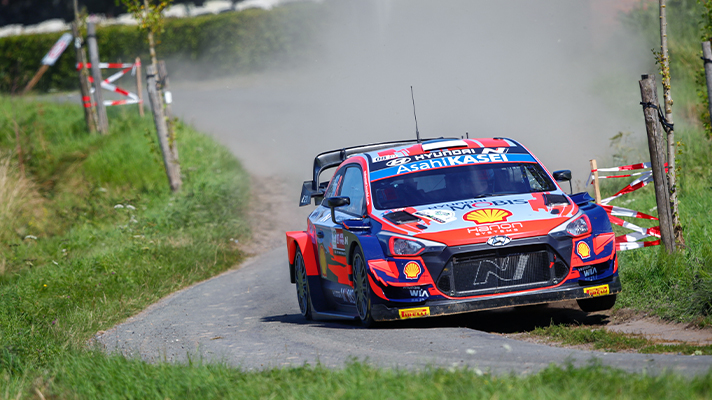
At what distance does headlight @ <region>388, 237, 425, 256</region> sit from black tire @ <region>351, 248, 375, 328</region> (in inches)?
13.3

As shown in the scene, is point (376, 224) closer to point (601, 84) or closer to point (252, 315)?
point (252, 315)

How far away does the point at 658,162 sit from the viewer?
8750mm

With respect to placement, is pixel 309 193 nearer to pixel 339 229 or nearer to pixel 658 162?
pixel 339 229

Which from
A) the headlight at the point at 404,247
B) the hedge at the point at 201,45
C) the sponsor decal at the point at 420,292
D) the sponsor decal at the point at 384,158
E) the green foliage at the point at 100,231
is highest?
the hedge at the point at 201,45

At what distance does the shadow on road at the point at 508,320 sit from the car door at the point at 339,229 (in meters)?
0.52

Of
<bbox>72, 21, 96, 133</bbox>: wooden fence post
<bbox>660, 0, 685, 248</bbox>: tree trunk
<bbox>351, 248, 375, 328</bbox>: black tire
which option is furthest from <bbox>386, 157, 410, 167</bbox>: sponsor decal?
<bbox>72, 21, 96, 133</bbox>: wooden fence post

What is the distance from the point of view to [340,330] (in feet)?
25.8

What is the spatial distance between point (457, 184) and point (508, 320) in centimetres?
138

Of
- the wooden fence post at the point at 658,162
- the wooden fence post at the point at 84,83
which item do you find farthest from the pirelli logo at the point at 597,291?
the wooden fence post at the point at 84,83

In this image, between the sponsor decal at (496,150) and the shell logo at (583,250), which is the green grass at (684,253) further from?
the sponsor decal at (496,150)

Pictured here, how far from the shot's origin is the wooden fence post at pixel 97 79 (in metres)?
22.0

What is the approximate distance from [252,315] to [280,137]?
15555 mm

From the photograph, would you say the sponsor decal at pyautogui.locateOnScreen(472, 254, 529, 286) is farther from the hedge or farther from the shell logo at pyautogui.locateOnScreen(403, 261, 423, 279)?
the hedge

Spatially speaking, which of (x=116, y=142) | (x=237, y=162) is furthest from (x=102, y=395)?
(x=116, y=142)
